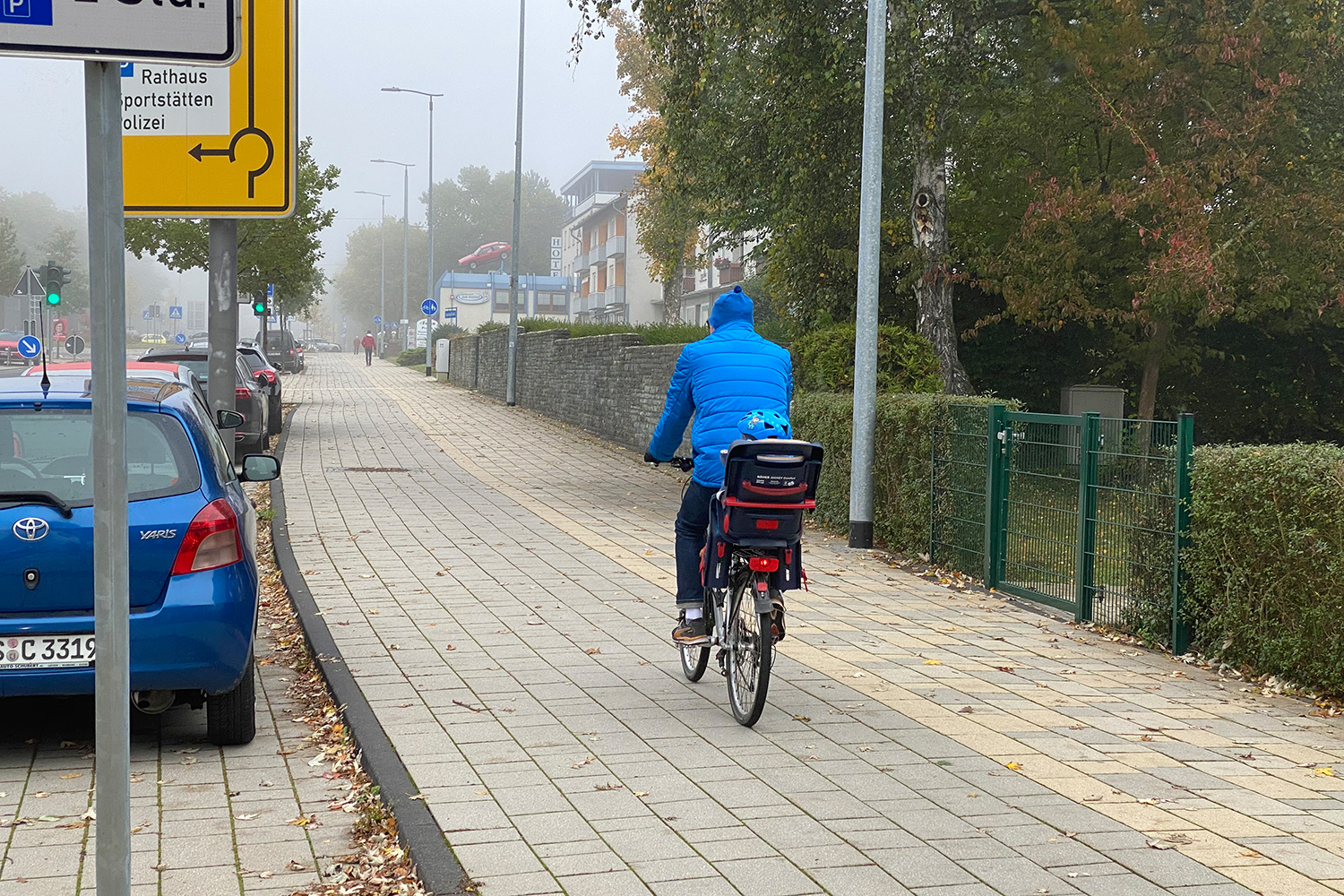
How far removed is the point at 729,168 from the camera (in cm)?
→ 1875

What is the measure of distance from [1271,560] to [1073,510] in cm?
201

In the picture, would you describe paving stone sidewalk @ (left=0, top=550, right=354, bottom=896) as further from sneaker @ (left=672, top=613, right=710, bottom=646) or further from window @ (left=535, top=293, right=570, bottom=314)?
window @ (left=535, top=293, right=570, bottom=314)

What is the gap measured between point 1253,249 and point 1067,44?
316cm

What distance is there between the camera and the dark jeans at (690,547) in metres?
6.76

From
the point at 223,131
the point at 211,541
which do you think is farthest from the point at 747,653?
the point at 223,131

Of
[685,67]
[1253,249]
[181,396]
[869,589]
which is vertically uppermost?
[685,67]

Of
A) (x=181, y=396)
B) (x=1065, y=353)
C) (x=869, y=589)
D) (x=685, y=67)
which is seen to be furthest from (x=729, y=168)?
(x=181, y=396)

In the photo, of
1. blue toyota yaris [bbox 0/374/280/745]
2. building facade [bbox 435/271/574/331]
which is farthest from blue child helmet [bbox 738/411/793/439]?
building facade [bbox 435/271/574/331]

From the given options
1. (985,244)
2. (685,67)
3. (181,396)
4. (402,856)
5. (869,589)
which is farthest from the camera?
(985,244)

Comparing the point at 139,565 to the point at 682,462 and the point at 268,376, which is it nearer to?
the point at 682,462

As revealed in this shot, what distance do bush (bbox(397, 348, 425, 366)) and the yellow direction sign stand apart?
200 feet

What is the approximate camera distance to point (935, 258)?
684 inches

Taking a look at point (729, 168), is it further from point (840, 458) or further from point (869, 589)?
point (869, 589)

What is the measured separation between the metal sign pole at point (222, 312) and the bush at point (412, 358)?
59373 mm
